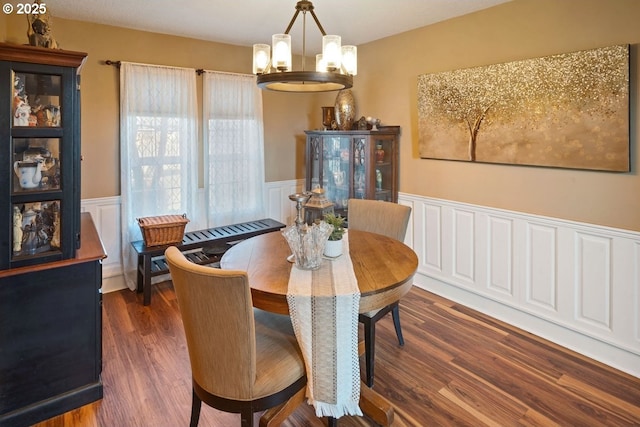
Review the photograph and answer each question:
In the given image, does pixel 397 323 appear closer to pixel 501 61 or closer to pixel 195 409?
pixel 195 409

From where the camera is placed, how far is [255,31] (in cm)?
358

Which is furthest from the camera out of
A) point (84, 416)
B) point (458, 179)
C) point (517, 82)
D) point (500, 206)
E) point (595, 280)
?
point (458, 179)

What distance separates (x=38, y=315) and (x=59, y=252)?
317 millimetres

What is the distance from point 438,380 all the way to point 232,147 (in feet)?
9.54

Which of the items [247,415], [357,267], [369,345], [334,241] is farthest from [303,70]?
[247,415]

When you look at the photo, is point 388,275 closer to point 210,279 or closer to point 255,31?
point 210,279

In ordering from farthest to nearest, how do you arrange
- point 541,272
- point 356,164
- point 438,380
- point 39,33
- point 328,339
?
point 356,164 → point 541,272 → point 438,380 → point 39,33 → point 328,339

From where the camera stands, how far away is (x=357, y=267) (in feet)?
6.58

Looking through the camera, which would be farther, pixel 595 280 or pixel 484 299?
pixel 484 299

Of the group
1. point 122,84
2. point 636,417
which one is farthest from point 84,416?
point 636,417

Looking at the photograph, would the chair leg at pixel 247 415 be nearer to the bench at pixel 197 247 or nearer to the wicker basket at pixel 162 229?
the bench at pixel 197 247

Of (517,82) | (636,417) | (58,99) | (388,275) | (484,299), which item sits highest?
(517,82)

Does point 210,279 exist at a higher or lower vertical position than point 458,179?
lower

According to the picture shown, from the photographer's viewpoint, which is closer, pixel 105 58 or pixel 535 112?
pixel 535 112
